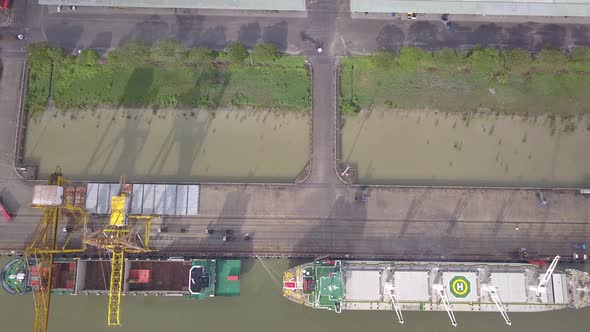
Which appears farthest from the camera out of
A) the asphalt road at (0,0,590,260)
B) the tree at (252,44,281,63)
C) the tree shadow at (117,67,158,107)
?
the tree shadow at (117,67,158,107)

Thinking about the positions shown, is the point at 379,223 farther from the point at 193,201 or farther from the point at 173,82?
the point at 173,82

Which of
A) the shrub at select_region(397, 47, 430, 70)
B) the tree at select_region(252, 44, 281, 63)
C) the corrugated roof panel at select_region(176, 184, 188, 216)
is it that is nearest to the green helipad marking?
the shrub at select_region(397, 47, 430, 70)

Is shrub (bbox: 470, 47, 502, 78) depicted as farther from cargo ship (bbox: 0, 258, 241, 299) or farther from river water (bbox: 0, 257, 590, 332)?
cargo ship (bbox: 0, 258, 241, 299)

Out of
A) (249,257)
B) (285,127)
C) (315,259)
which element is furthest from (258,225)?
(285,127)

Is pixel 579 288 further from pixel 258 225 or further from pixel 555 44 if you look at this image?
pixel 258 225

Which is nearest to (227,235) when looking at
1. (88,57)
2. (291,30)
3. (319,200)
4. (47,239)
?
(319,200)

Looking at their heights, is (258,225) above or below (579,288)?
above

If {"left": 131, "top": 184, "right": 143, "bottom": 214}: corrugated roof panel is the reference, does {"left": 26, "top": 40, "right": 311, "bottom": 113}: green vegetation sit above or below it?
above
